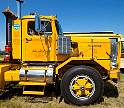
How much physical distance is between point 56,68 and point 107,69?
1.60 m

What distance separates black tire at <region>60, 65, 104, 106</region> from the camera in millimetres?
9141

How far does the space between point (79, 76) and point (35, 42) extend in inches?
72.2

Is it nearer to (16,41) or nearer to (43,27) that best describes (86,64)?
(43,27)

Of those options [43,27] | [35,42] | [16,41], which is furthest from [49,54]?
[16,41]

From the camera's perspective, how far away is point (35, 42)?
9859 millimetres

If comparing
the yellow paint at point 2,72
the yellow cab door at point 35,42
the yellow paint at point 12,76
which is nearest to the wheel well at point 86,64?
the yellow cab door at point 35,42

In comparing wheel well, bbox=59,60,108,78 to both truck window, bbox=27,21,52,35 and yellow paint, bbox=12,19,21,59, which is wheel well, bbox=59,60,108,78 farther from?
yellow paint, bbox=12,19,21,59

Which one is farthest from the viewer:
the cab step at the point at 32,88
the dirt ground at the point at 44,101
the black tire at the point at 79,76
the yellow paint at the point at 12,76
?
the yellow paint at the point at 12,76

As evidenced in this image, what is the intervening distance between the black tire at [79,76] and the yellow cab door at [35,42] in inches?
42.9

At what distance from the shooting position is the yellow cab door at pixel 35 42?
32.3 feet

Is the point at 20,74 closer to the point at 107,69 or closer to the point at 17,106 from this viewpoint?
the point at 17,106

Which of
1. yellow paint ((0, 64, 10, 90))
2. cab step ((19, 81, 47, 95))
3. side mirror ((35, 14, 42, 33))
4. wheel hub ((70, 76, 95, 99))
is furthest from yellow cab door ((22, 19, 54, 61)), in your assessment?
wheel hub ((70, 76, 95, 99))

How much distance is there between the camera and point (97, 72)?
9.27 meters

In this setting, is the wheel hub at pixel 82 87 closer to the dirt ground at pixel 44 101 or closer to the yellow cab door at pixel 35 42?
the dirt ground at pixel 44 101
